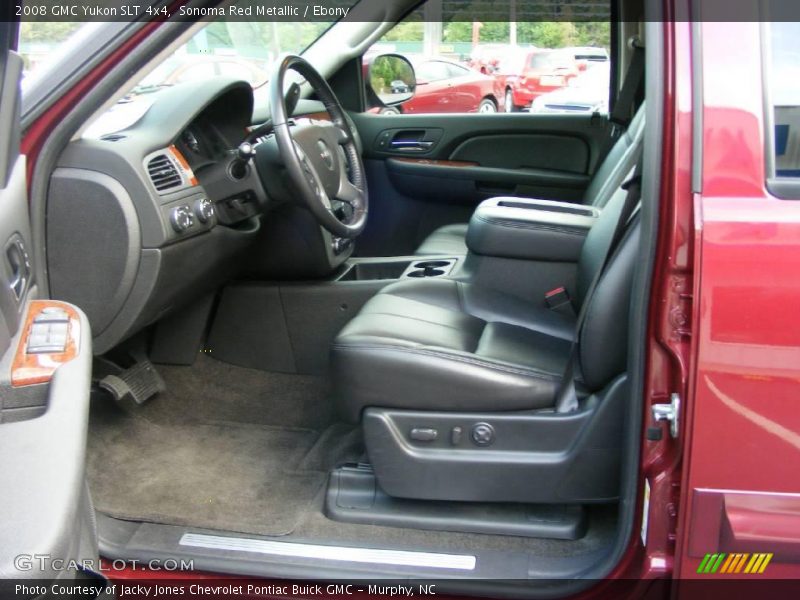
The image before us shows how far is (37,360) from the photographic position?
1.27m

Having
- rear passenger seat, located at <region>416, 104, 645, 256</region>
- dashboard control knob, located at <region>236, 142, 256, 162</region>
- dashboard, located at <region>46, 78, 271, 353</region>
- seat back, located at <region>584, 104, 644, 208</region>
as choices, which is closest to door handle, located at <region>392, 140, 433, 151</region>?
rear passenger seat, located at <region>416, 104, 645, 256</region>

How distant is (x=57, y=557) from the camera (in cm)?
106

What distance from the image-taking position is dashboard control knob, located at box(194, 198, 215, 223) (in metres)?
2.23

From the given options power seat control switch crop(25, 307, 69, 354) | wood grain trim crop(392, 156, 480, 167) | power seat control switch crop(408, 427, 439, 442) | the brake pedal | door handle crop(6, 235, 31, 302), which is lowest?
the brake pedal

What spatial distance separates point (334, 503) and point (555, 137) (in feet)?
7.46

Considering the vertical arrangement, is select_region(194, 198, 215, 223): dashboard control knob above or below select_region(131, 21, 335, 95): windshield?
below

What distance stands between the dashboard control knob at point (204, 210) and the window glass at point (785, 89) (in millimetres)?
1473

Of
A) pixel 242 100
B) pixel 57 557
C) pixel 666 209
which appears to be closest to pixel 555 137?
pixel 242 100

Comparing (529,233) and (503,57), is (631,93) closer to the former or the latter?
(503,57)

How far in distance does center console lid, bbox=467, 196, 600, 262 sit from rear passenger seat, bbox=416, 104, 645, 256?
281 millimetres

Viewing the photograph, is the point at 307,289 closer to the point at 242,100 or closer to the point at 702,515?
the point at 242,100

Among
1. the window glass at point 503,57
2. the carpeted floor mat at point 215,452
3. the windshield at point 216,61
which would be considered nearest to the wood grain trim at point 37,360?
the windshield at point 216,61

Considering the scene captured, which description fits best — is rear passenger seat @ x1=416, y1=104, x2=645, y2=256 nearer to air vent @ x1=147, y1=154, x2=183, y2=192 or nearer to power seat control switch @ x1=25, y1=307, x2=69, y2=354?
air vent @ x1=147, y1=154, x2=183, y2=192

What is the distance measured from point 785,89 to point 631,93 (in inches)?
75.8
